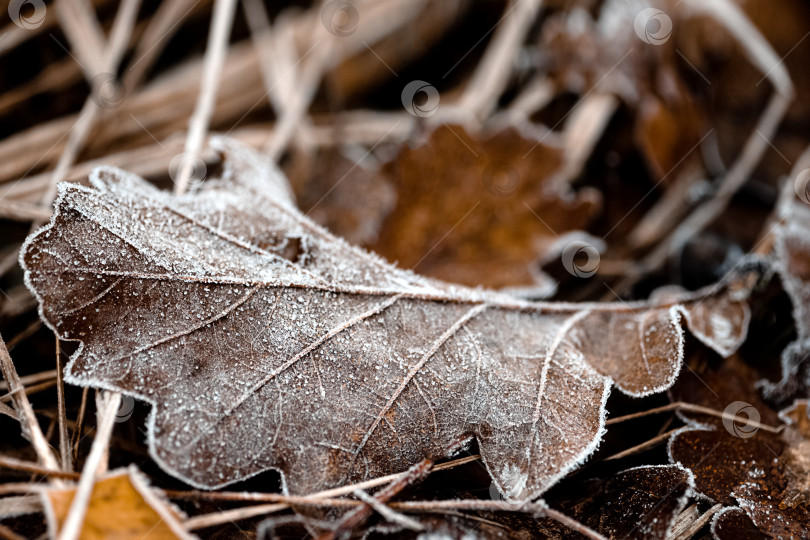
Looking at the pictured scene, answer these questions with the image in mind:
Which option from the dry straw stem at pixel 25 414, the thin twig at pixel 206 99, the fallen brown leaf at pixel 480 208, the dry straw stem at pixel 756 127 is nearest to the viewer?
the dry straw stem at pixel 25 414

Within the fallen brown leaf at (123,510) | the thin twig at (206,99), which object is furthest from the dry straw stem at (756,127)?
the fallen brown leaf at (123,510)

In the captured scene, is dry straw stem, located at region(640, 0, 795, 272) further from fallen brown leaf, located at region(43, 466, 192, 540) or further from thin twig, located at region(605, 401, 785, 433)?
fallen brown leaf, located at region(43, 466, 192, 540)

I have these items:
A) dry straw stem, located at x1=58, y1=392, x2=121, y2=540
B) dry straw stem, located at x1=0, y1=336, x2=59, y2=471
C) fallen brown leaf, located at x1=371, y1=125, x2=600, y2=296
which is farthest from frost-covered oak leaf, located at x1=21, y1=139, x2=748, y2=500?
fallen brown leaf, located at x1=371, y1=125, x2=600, y2=296

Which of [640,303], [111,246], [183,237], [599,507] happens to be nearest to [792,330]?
[640,303]

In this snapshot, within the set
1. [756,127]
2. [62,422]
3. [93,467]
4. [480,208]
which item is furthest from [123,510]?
[756,127]

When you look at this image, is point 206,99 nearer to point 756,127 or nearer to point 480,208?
point 480,208

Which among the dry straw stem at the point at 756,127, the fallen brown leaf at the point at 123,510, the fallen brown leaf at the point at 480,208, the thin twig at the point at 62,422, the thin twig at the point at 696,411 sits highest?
the dry straw stem at the point at 756,127

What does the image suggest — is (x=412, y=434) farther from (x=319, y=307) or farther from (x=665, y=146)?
(x=665, y=146)

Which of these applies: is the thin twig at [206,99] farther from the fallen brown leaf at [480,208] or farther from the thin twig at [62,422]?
the fallen brown leaf at [480,208]
